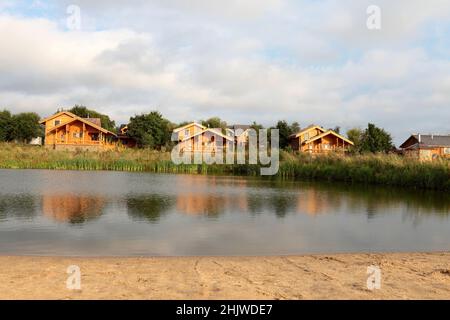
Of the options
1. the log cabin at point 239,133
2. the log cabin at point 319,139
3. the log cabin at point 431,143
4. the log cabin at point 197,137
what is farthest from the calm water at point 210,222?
the log cabin at point 239,133

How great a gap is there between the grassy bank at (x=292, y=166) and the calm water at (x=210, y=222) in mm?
4725

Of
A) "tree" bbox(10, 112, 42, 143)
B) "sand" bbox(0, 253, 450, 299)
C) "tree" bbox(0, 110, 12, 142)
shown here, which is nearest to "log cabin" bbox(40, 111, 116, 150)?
"tree" bbox(0, 110, 12, 142)

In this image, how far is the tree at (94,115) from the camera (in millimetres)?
86325

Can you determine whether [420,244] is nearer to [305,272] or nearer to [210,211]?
[305,272]

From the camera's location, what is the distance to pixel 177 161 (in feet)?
126

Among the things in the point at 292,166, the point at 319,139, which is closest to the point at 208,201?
the point at 292,166

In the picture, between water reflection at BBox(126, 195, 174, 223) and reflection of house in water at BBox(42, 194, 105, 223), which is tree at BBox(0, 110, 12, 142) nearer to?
reflection of house in water at BBox(42, 194, 105, 223)

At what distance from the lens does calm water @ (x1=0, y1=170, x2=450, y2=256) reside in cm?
911

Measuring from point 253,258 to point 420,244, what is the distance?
4.40 m

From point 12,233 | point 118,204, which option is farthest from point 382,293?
point 118,204

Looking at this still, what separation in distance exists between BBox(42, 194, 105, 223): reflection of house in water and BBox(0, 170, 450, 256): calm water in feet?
0.09
